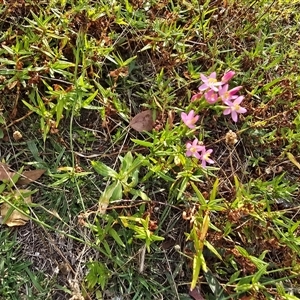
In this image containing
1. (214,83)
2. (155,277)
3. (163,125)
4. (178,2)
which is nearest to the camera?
(214,83)

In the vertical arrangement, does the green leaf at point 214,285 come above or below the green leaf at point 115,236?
below

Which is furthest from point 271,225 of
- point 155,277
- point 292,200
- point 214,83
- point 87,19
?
point 87,19

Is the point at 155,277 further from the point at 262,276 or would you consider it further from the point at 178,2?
the point at 178,2

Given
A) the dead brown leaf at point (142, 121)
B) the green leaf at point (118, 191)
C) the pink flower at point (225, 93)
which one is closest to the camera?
the pink flower at point (225, 93)

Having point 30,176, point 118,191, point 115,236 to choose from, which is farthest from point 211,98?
point 30,176

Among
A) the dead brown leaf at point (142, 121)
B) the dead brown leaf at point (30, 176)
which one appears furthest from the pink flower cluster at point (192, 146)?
the dead brown leaf at point (30, 176)

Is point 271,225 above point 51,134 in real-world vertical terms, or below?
below

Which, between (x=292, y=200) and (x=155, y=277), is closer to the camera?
(x=155, y=277)

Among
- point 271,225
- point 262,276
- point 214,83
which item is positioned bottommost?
point 262,276

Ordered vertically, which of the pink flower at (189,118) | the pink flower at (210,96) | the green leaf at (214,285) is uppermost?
the pink flower at (210,96)

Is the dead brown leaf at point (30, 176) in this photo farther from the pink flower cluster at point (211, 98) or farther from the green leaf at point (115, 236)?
the pink flower cluster at point (211, 98)
